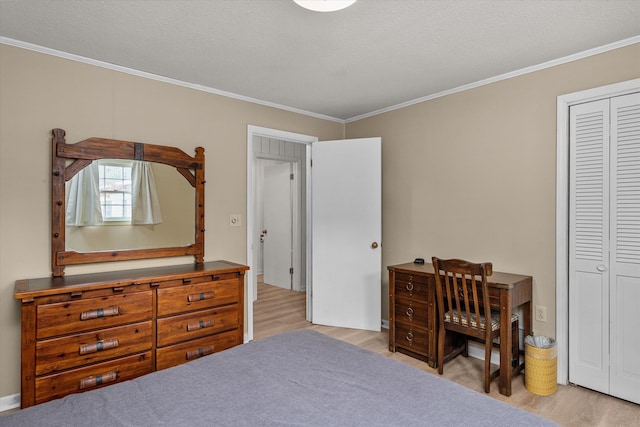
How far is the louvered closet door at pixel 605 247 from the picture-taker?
2377mm

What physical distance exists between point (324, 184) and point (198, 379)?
9.44 ft

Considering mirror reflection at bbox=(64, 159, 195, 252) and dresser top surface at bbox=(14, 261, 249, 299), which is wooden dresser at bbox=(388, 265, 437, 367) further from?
mirror reflection at bbox=(64, 159, 195, 252)

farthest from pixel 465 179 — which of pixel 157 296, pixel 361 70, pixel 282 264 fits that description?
pixel 282 264

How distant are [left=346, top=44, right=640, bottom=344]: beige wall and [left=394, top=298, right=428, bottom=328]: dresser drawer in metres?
0.62

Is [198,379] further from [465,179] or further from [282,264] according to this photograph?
[282,264]

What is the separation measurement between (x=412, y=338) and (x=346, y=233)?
4.30 ft

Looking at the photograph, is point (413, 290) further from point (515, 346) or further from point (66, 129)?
point (66, 129)

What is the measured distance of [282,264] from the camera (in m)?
5.93

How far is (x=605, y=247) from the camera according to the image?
2486 mm

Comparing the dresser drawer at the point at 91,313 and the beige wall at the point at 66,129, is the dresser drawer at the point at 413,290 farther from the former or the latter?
the dresser drawer at the point at 91,313

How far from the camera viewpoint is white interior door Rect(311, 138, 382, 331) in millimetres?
3859

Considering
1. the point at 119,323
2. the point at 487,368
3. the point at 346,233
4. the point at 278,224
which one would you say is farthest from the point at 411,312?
the point at 278,224

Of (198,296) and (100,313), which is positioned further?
(198,296)

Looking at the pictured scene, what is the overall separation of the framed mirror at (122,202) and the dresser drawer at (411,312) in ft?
6.03
